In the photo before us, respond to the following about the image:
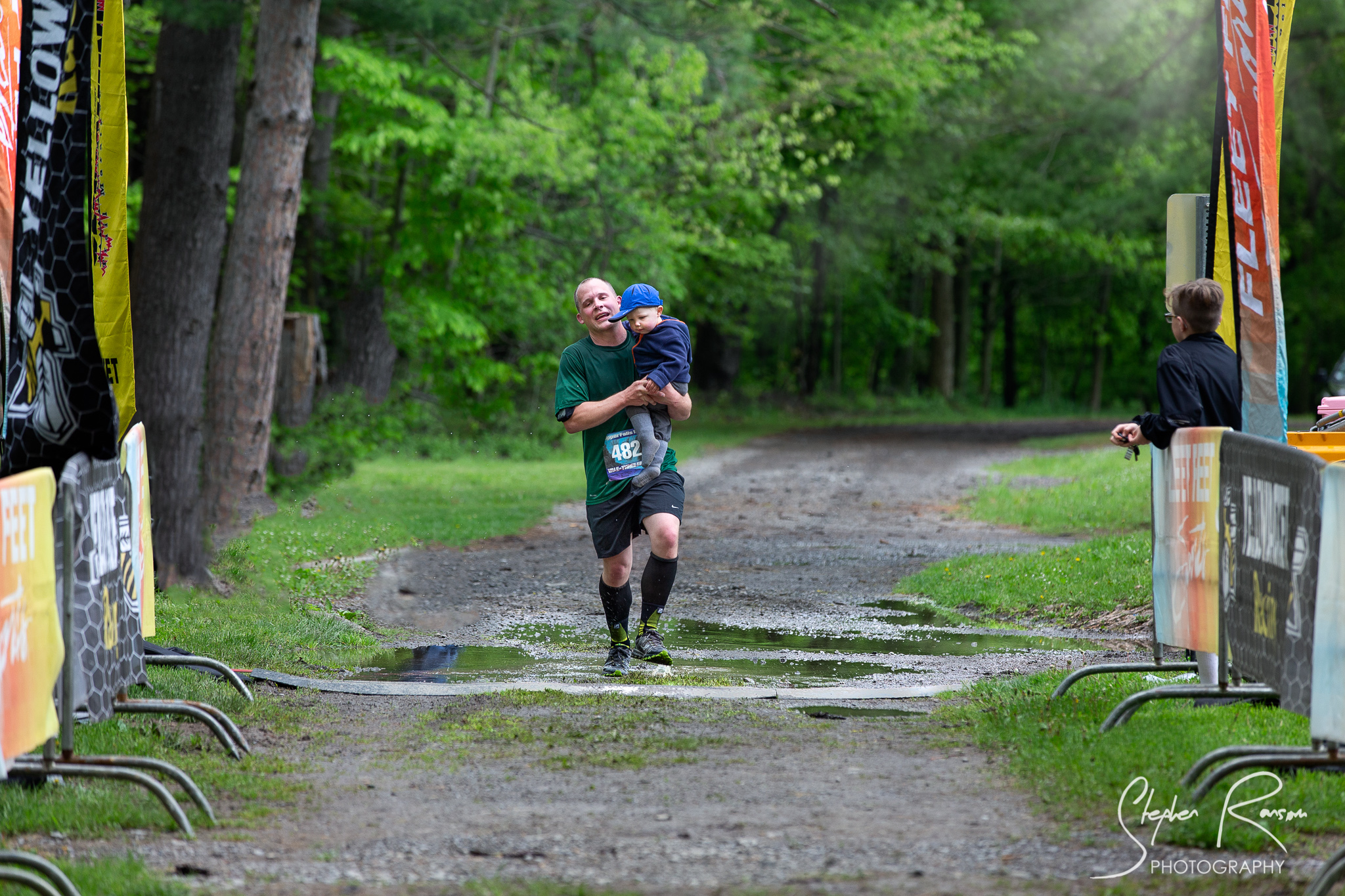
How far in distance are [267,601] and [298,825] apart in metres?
5.26

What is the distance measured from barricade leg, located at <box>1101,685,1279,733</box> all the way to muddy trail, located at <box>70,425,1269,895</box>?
2.03 feet

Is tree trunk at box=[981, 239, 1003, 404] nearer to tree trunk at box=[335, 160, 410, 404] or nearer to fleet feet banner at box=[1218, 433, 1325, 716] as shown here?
tree trunk at box=[335, 160, 410, 404]

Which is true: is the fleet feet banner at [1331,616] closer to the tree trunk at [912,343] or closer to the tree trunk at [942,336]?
the tree trunk at [942,336]

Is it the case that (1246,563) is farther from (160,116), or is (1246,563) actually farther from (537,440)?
(537,440)

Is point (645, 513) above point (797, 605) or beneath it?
above

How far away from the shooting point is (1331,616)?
162 inches

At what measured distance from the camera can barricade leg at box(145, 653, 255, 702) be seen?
6254 millimetres

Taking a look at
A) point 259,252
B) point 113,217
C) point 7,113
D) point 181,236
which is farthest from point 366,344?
point 113,217

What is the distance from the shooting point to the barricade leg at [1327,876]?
3.70m

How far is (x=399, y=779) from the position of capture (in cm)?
517

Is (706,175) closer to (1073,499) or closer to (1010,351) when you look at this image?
(1073,499)

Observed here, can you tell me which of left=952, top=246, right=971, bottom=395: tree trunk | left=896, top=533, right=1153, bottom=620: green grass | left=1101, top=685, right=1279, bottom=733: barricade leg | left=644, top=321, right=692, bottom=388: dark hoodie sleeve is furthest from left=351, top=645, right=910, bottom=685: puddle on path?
left=952, top=246, right=971, bottom=395: tree trunk

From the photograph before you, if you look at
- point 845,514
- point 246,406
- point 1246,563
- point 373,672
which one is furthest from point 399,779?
point 845,514

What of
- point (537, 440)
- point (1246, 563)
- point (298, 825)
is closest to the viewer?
point (298, 825)
